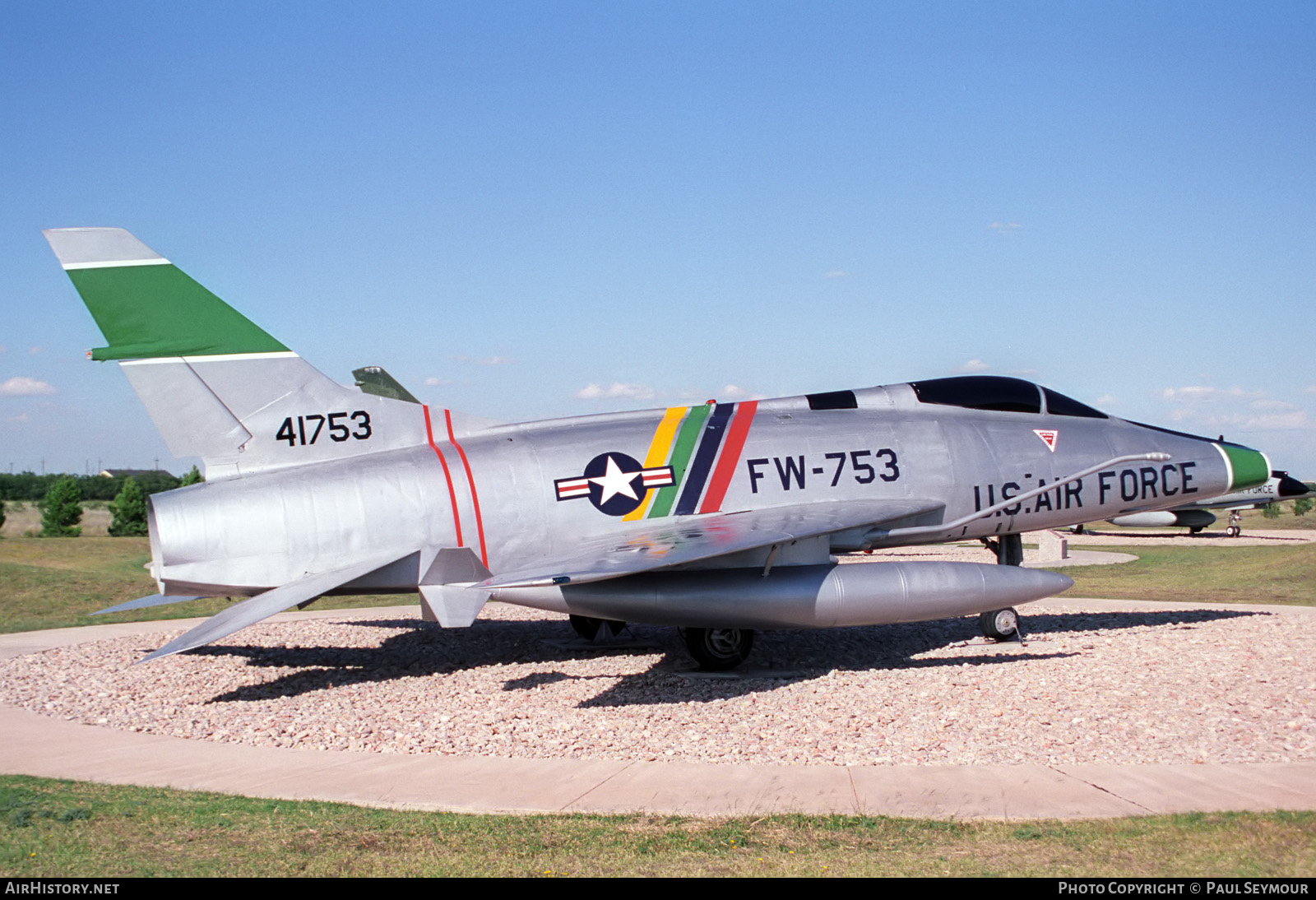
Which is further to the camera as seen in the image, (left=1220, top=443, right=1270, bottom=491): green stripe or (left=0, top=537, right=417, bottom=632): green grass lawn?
(left=0, top=537, right=417, bottom=632): green grass lawn

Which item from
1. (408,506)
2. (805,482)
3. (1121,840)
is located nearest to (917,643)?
(805,482)

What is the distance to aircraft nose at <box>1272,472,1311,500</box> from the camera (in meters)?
15.3

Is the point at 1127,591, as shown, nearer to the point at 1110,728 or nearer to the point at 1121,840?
the point at 1110,728

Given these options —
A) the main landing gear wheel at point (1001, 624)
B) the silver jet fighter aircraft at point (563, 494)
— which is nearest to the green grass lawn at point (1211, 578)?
the main landing gear wheel at point (1001, 624)

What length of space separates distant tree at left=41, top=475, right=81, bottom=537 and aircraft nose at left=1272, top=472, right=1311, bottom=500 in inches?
2048

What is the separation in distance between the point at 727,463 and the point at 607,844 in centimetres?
699

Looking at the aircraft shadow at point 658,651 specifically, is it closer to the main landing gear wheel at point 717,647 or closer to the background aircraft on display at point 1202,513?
the main landing gear wheel at point 717,647

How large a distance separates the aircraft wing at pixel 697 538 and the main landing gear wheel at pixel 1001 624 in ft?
5.29

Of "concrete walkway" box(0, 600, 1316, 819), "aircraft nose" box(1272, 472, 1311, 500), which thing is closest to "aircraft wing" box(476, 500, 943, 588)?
"concrete walkway" box(0, 600, 1316, 819)

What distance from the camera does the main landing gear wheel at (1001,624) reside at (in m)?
13.3

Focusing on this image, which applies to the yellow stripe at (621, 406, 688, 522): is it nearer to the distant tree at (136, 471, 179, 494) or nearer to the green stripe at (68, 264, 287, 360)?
the green stripe at (68, 264, 287, 360)
